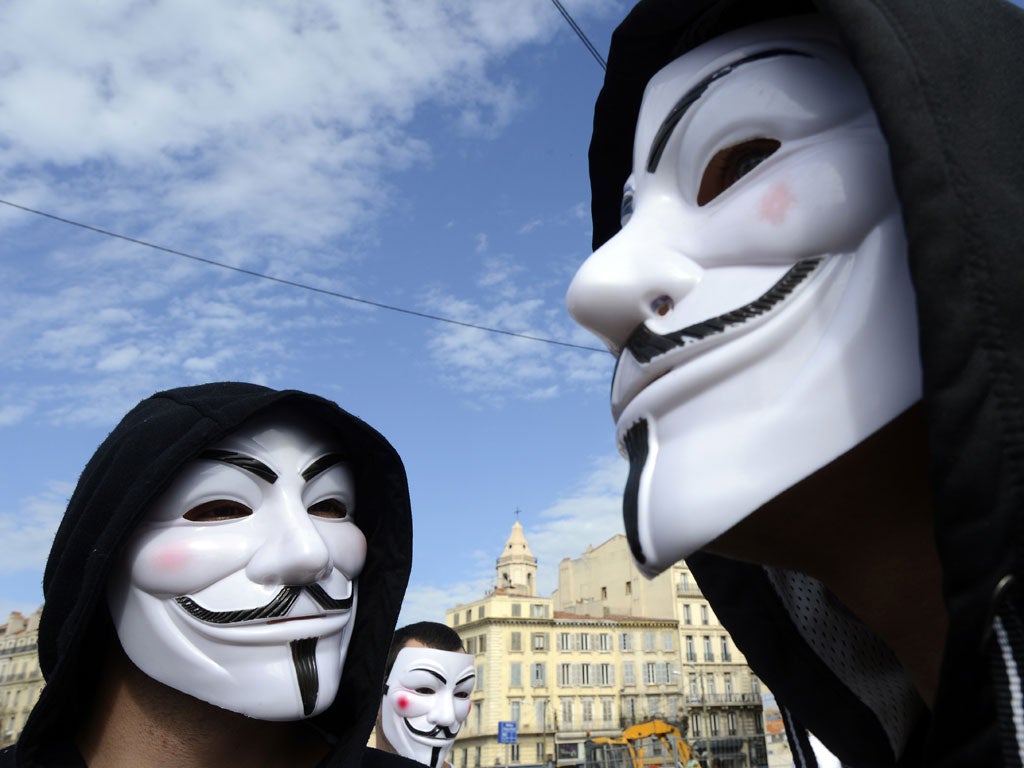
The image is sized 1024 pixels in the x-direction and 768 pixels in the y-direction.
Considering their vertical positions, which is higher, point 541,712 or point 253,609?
point 541,712

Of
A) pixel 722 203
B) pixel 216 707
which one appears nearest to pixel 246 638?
pixel 216 707

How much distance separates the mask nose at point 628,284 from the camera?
126 centimetres

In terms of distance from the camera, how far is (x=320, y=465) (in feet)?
8.41

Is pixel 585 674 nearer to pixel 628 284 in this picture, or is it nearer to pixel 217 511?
pixel 217 511

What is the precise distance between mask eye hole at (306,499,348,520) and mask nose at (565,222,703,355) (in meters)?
1.51

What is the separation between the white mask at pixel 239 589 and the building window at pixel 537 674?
46580mm

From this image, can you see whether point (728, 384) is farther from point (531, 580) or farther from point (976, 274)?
point (531, 580)

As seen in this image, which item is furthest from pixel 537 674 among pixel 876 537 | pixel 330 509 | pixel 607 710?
pixel 876 537

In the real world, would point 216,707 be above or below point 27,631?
below

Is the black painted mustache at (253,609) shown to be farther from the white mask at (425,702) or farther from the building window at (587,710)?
the building window at (587,710)

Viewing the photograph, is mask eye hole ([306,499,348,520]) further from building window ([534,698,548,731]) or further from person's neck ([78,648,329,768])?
building window ([534,698,548,731])

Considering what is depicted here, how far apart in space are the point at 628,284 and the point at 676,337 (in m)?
0.12

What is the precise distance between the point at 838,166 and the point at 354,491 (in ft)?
6.43

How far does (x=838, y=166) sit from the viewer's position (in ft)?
3.89
